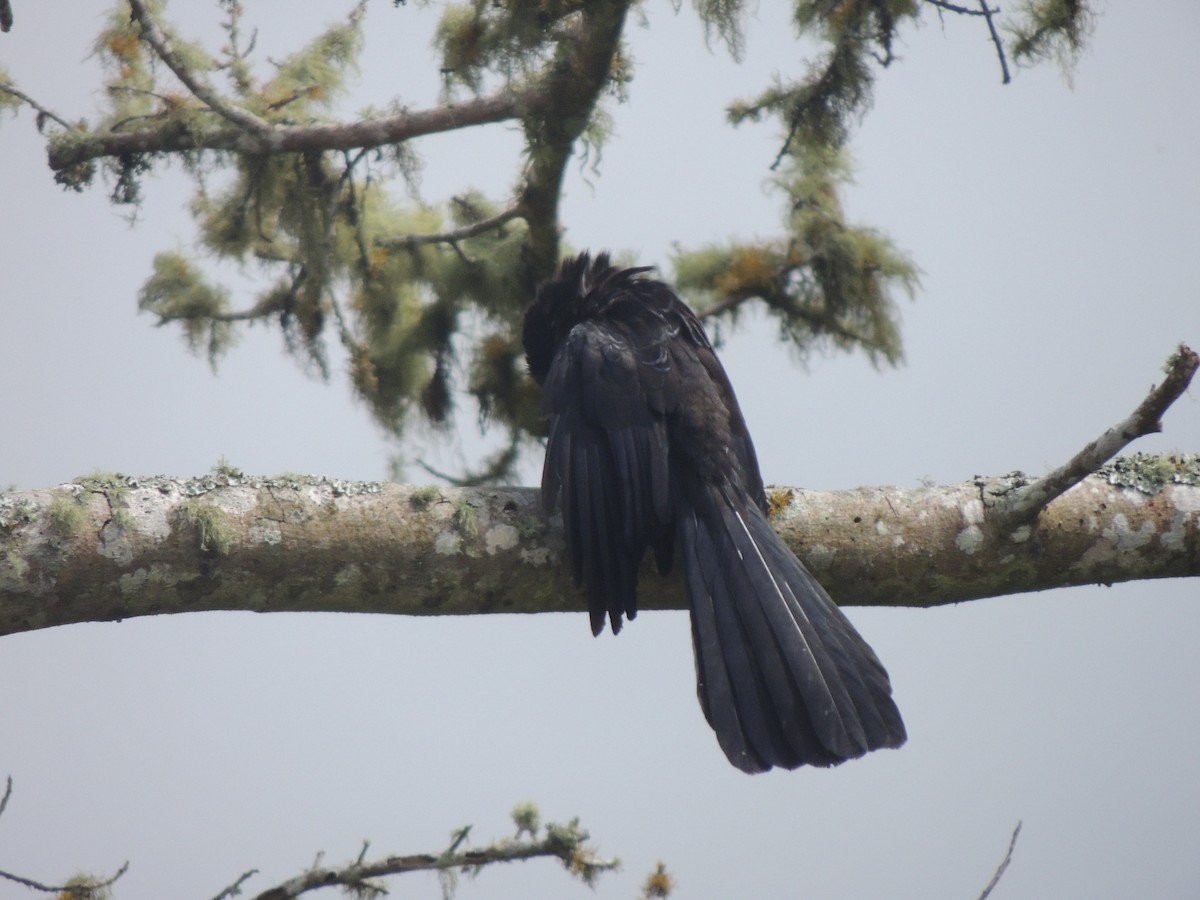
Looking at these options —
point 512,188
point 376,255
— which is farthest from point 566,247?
point 376,255

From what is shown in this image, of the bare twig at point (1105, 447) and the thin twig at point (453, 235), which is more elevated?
the thin twig at point (453, 235)

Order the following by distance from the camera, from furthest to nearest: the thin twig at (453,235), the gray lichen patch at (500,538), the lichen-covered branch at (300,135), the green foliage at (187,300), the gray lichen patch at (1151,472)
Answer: the green foliage at (187,300), the thin twig at (453,235), the lichen-covered branch at (300,135), the gray lichen patch at (1151,472), the gray lichen patch at (500,538)

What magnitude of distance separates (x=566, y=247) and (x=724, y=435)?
2.15 metres

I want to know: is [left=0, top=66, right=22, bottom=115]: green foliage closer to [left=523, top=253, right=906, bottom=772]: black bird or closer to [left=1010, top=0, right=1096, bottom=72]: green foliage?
[left=523, top=253, right=906, bottom=772]: black bird

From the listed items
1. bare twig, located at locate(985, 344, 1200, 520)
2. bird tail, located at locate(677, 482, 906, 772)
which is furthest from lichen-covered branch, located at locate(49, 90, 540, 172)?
bare twig, located at locate(985, 344, 1200, 520)

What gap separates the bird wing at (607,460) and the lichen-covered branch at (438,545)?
11 cm

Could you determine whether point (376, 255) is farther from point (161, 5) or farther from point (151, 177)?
point (161, 5)

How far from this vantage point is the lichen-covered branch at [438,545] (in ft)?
9.29

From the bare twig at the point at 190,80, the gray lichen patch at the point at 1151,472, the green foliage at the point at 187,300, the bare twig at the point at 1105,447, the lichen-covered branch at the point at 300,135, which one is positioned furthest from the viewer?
the green foliage at the point at 187,300

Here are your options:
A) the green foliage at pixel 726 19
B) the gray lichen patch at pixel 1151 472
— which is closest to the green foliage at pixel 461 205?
the green foliage at pixel 726 19

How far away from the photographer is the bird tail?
3064 millimetres

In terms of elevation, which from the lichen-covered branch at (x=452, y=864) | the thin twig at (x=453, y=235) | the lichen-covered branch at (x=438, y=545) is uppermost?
the thin twig at (x=453, y=235)

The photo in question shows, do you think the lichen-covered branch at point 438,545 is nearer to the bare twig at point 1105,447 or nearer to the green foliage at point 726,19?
the bare twig at point 1105,447

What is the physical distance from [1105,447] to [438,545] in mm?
1858
